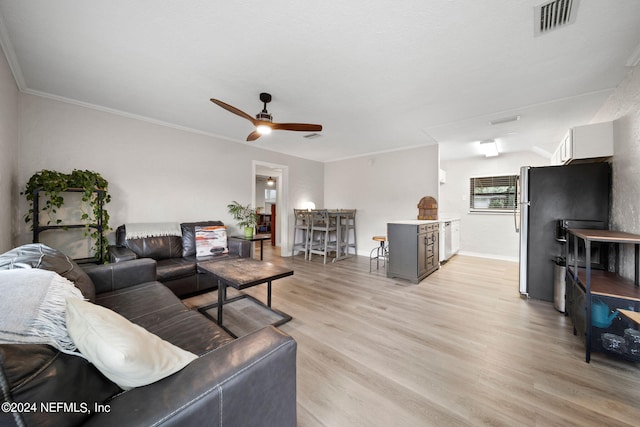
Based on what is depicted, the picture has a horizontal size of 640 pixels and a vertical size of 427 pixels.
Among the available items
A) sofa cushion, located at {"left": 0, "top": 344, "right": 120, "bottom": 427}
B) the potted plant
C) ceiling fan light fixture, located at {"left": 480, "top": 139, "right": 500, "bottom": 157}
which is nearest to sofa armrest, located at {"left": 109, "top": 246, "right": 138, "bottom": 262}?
the potted plant

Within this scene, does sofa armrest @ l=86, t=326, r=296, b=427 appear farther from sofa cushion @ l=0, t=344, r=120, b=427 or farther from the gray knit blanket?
the gray knit blanket

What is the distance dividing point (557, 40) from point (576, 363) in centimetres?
249

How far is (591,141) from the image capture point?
252 cm

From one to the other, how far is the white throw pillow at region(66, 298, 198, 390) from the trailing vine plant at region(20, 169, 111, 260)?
8.71ft

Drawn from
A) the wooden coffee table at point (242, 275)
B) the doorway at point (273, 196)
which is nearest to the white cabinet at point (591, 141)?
the wooden coffee table at point (242, 275)

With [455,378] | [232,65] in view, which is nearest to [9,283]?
[232,65]

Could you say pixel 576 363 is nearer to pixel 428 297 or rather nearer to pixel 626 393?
pixel 626 393

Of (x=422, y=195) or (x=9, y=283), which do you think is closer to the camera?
(x=9, y=283)

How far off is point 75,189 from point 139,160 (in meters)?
0.94

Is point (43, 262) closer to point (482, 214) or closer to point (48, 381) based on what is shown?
point (48, 381)

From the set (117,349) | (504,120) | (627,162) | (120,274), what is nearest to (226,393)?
(117,349)

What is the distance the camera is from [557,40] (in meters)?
1.81

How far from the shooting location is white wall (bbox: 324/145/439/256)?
4.79 meters

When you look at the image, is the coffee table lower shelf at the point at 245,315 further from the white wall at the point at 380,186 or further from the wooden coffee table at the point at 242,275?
the white wall at the point at 380,186
